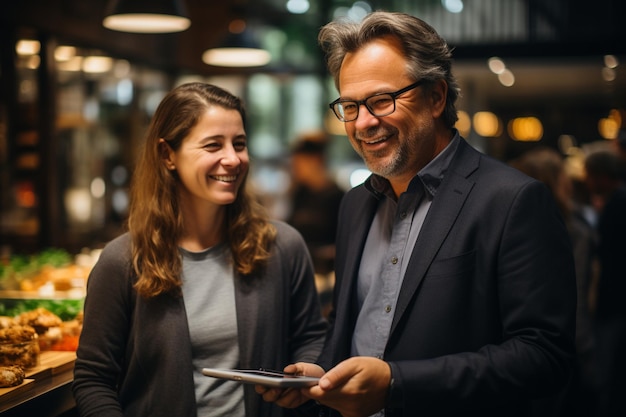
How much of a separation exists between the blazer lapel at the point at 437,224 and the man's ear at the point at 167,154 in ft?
2.93

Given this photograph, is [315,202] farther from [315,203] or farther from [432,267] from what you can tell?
[432,267]

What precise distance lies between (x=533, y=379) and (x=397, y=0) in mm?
6591

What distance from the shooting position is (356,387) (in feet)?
5.51

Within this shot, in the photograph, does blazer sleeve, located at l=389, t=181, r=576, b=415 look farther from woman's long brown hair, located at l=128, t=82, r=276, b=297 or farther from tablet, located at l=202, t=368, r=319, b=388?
woman's long brown hair, located at l=128, t=82, r=276, b=297

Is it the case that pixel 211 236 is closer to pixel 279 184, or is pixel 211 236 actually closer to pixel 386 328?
pixel 386 328

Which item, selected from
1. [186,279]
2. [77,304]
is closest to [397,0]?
[77,304]

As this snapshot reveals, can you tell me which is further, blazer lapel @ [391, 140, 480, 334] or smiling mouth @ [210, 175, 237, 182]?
smiling mouth @ [210, 175, 237, 182]

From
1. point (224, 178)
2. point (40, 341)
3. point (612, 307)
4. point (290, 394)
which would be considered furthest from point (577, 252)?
point (40, 341)

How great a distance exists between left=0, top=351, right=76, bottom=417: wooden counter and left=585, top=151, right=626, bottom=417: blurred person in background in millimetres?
3958

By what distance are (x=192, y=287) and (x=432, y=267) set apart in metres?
0.82

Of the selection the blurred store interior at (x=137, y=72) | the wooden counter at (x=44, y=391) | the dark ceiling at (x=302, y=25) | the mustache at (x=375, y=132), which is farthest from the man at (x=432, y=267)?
the dark ceiling at (x=302, y=25)

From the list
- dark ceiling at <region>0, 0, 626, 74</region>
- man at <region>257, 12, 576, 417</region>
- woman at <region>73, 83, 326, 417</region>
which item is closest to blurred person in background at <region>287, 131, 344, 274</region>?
dark ceiling at <region>0, 0, 626, 74</region>

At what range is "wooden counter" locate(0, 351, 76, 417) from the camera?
2.20 meters

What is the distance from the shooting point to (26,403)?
2.24 metres
